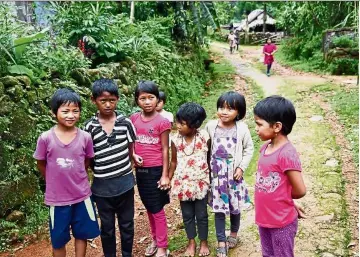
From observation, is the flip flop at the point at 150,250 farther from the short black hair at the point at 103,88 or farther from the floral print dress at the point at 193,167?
the short black hair at the point at 103,88

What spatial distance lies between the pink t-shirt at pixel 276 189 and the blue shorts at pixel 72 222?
1.20m

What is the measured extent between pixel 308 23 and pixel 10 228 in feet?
52.5

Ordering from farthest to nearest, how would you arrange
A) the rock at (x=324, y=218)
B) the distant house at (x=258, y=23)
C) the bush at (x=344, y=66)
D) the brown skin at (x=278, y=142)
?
the distant house at (x=258, y=23), the bush at (x=344, y=66), the rock at (x=324, y=218), the brown skin at (x=278, y=142)

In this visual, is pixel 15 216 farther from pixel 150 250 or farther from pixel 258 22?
pixel 258 22

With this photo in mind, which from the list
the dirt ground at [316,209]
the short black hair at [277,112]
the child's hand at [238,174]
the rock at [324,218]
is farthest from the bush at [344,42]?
the short black hair at [277,112]

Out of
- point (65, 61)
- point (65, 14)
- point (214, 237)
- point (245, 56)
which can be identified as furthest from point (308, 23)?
point (214, 237)

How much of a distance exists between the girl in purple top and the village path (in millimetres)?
1388

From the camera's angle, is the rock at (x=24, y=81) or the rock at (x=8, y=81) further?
the rock at (x=24, y=81)

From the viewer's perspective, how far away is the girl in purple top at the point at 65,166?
9.10 ft

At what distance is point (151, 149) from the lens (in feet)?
10.6

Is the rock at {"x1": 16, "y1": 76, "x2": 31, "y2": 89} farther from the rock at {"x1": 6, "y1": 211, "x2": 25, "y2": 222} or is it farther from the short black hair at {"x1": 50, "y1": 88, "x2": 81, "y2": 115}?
the short black hair at {"x1": 50, "y1": 88, "x2": 81, "y2": 115}

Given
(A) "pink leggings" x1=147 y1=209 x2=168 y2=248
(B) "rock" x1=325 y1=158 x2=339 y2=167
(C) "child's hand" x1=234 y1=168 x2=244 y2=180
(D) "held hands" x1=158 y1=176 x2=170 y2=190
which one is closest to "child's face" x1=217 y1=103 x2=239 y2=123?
(C) "child's hand" x1=234 y1=168 x2=244 y2=180

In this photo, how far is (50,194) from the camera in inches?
111

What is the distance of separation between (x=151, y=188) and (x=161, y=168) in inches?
7.1
